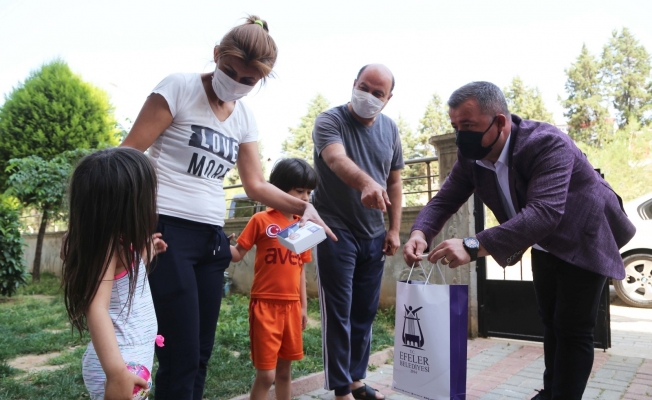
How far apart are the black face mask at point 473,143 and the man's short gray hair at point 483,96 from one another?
62 millimetres

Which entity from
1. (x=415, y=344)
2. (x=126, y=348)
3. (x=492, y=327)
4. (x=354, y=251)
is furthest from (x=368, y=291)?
(x=492, y=327)

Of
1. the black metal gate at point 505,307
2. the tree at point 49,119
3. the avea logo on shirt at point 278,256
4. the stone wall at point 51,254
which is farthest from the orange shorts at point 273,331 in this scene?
the stone wall at point 51,254

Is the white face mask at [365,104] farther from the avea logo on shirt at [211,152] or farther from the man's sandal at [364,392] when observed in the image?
the man's sandal at [364,392]

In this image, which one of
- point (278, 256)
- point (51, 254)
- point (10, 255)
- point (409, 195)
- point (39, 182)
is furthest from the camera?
point (51, 254)

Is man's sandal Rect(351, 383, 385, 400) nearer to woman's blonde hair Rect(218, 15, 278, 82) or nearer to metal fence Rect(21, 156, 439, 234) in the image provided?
metal fence Rect(21, 156, 439, 234)

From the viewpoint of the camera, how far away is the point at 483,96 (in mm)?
2578

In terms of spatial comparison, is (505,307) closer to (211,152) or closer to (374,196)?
(374,196)

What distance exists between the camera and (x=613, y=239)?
265cm

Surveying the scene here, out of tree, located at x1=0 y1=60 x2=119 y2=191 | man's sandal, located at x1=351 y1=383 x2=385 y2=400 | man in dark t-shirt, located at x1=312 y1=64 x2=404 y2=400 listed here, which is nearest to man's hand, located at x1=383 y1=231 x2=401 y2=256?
man in dark t-shirt, located at x1=312 y1=64 x2=404 y2=400

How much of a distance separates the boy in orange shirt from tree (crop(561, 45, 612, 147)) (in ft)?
128

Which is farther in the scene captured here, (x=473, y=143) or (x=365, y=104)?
(x=365, y=104)

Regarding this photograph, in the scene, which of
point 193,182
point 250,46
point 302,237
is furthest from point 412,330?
point 250,46

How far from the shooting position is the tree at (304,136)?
154 feet

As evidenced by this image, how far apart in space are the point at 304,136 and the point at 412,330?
45.0 m
